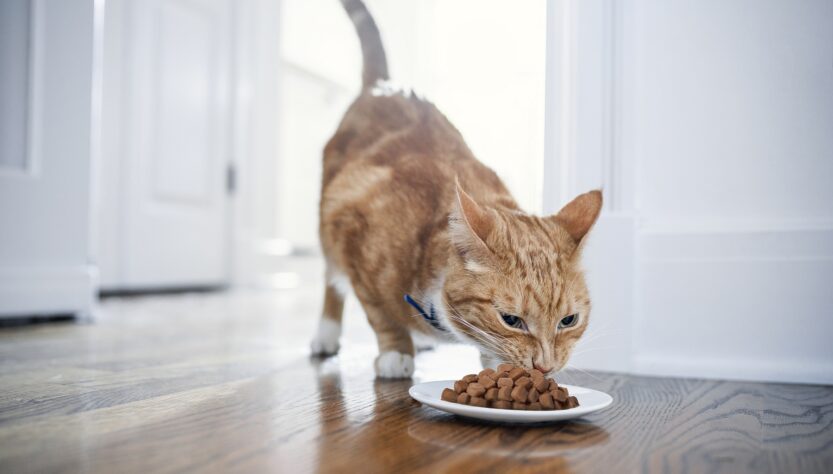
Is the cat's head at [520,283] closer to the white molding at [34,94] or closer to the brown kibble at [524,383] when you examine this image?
the brown kibble at [524,383]

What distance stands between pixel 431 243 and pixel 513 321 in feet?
0.82

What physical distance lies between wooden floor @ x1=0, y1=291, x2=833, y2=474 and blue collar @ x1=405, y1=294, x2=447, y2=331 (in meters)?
0.13

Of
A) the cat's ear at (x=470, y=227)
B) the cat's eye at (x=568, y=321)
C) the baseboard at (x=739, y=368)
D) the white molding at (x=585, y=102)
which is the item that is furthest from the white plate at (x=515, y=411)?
the white molding at (x=585, y=102)

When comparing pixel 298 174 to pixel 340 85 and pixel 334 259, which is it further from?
pixel 334 259

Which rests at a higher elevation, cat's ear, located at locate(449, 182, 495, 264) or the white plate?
cat's ear, located at locate(449, 182, 495, 264)

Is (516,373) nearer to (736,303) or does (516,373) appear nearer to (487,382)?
(487,382)

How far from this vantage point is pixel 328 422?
3.12ft

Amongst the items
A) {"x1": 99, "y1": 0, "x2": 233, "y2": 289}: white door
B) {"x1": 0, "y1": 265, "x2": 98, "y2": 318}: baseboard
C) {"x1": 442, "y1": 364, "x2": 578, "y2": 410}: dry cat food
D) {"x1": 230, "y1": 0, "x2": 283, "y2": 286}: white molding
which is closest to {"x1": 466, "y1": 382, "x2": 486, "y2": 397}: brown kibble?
{"x1": 442, "y1": 364, "x2": 578, "y2": 410}: dry cat food

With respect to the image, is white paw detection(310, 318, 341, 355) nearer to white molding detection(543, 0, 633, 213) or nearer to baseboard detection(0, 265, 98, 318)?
white molding detection(543, 0, 633, 213)

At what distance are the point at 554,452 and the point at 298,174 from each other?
156 inches

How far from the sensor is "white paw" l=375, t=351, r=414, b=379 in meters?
1.35

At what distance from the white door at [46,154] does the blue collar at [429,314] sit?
1.43 meters

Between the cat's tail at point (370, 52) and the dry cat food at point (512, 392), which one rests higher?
the cat's tail at point (370, 52)

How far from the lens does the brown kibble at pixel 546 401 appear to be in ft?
3.03
